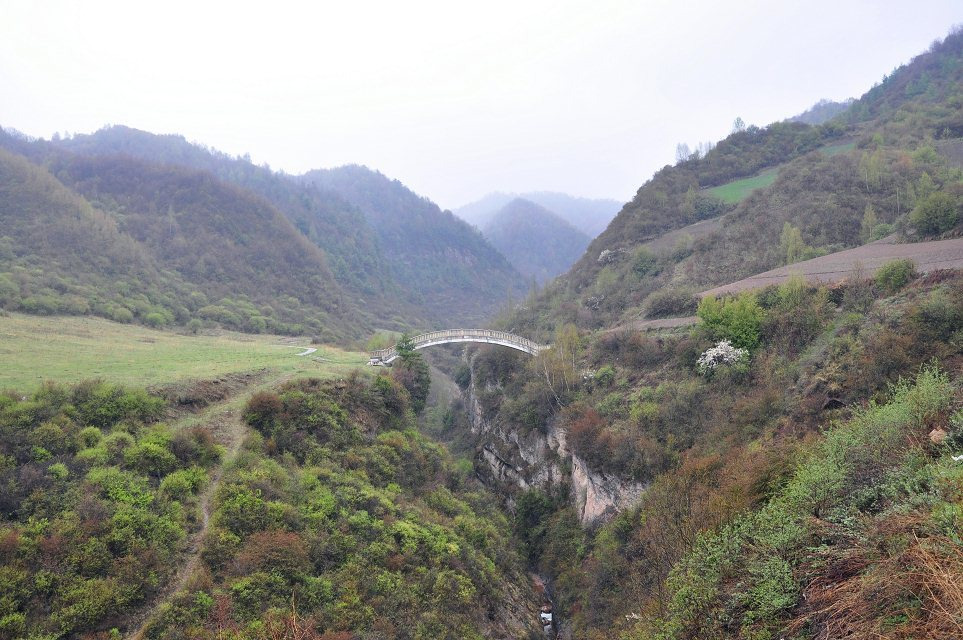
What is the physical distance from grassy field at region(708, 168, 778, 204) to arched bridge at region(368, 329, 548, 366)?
3802 centimetres

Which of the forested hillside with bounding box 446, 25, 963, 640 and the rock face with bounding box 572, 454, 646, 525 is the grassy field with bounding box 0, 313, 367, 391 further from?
the forested hillside with bounding box 446, 25, 963, 640

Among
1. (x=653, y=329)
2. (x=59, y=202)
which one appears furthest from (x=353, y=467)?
(x=59, y=202)

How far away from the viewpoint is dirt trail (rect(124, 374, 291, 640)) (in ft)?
44.1

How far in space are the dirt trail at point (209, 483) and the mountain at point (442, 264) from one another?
334ft

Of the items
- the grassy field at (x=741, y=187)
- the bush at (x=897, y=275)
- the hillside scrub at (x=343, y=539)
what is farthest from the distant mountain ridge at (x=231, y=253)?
the bush at (x=897, y=275)

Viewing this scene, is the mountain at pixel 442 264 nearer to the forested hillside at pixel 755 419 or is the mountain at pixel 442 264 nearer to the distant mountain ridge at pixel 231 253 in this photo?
the distant mountain ridge at pixel 231 253

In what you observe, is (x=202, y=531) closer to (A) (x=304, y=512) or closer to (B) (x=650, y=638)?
(A) (x=304, y=512)

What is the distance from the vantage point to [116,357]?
2814 centimetres

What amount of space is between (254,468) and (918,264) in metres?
34.0

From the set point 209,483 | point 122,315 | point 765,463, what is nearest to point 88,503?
point 209,483

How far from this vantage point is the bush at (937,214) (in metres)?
29.5

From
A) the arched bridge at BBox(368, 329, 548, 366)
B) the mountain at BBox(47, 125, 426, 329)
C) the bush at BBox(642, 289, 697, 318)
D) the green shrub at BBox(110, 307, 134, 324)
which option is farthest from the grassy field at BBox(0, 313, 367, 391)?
the mountain at BBox(47, 125, 426, 329)

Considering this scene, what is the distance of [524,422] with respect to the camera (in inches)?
1437

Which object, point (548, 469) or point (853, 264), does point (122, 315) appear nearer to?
point (548, 469)
